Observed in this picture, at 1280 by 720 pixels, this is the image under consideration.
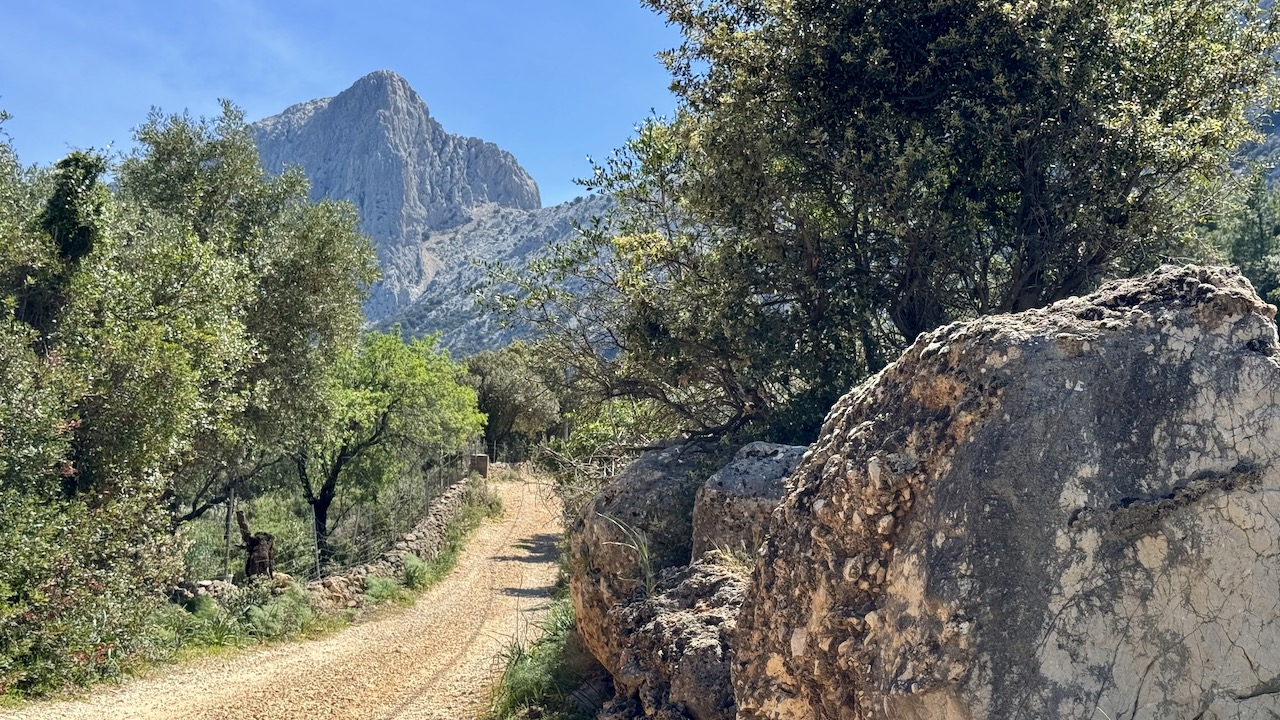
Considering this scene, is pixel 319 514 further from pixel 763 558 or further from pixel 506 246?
pixel 506 246

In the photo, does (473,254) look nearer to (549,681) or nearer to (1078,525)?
(549,681)

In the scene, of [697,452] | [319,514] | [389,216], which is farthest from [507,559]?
[389,216]

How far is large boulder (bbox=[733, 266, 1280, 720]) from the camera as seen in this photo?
113 inches

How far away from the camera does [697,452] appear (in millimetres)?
8414

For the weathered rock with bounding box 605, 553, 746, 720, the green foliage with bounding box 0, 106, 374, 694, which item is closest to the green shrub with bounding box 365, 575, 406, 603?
the green foliage with bounding box 0, 106, 374, 694

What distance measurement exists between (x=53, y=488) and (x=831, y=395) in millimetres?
9001

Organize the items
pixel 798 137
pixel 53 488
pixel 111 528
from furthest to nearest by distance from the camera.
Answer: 1. pixel 111 528
2. pixel 53 488
3. pixel 798 137

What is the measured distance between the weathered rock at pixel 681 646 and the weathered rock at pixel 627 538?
480mm

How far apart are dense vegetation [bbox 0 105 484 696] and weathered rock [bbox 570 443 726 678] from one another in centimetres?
659

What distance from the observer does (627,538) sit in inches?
279

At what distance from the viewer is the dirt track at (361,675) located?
1008 cm

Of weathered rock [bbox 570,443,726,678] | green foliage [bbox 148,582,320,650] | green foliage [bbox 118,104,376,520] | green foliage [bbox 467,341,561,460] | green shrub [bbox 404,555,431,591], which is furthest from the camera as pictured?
green foliage [bbox 467,341,561,460]

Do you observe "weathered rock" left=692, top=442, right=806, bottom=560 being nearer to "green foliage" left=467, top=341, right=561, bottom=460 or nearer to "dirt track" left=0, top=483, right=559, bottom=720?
"dirt track" left=0, top=483, right=559, bottom=720

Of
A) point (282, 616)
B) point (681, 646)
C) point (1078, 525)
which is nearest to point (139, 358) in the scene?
point (282, 616)
